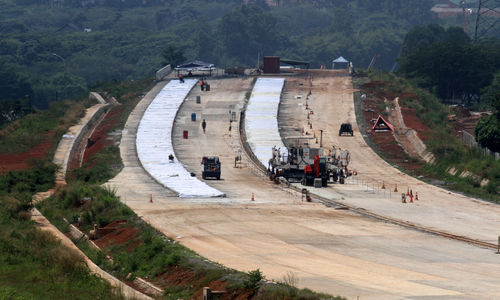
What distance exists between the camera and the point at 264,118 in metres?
105

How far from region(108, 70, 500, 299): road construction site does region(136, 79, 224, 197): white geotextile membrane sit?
36.6 inches

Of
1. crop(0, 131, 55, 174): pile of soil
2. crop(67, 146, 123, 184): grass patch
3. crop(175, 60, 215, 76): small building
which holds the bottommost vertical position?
crop(0, 131, 55, 174): pile of soil

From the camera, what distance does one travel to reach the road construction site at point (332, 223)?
3497cm

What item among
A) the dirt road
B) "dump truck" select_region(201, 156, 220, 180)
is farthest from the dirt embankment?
"dump truck" select_region(201, 156, 220, 180)

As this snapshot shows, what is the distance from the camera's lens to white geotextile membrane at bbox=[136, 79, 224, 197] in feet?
218

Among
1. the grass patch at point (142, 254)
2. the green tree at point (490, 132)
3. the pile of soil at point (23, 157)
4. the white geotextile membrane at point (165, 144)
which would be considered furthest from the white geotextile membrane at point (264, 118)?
the grass patch at point (142, 254)

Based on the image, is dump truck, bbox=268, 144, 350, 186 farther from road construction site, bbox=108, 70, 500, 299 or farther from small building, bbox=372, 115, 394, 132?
small building, bbox=372, 115, 394, 132

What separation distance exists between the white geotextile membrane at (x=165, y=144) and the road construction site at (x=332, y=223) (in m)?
0.93

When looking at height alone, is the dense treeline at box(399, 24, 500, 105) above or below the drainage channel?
above

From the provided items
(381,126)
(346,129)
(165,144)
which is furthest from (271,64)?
(165,144)

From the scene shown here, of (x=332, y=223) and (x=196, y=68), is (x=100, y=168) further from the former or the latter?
(x=196, y=68)

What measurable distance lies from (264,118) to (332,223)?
5427cm

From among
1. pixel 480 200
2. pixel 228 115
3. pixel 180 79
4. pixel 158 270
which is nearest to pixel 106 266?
pixel 158 270

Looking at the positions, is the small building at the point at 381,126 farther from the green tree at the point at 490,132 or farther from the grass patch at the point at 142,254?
the grass patch at the point at 142,254
